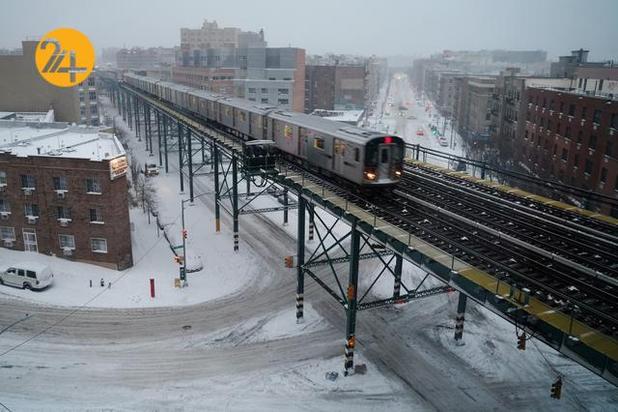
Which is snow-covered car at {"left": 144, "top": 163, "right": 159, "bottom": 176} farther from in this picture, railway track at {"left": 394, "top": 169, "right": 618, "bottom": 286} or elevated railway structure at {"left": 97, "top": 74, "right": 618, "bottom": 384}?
railway track at {"left": 394, "top": 169, "right": 618, "bottom": 286}

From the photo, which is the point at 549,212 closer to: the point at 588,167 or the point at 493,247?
the point at 493,247

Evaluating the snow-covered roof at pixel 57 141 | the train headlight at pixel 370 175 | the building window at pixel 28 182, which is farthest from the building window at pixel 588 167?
the building window at pixel 28 182

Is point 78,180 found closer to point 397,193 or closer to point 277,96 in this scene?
point 397,193

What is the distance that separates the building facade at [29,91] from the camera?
6556 cm

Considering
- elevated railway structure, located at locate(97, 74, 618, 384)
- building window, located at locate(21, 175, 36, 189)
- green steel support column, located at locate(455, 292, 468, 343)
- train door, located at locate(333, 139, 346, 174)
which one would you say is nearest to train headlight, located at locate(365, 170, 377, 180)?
elevated railway structure, located at locate(97, 74, 618, 384)

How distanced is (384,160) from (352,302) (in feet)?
24.8

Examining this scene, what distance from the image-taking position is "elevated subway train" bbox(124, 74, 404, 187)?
2569 cm

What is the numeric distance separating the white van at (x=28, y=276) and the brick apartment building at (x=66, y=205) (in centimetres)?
384

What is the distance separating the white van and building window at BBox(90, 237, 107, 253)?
3750mm

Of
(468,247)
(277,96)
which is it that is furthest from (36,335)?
(277,96)

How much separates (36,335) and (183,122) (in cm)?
2815

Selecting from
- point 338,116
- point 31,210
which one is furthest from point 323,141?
point 338,116

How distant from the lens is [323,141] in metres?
29.3

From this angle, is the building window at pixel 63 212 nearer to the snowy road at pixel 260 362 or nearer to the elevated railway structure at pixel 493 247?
the snowy road at pixel 260 362
